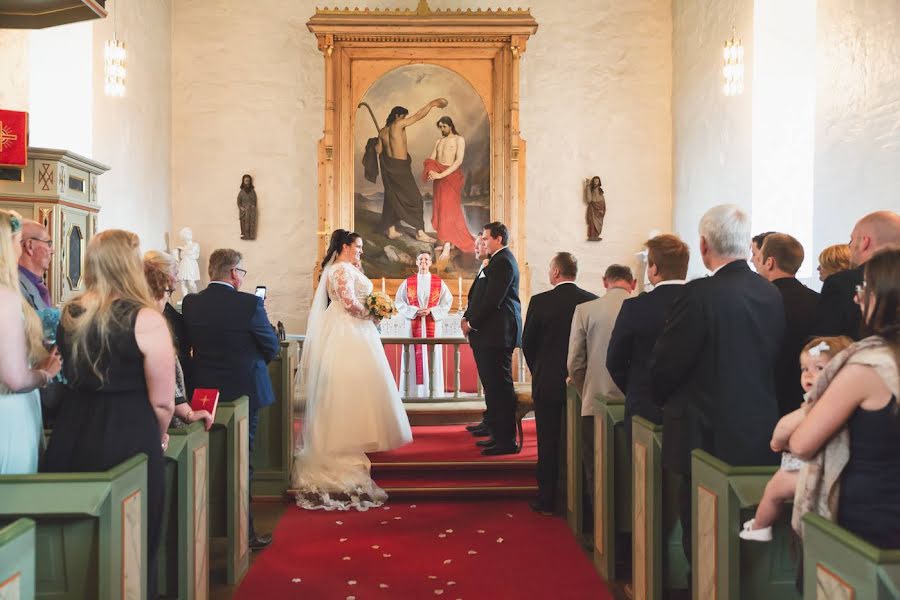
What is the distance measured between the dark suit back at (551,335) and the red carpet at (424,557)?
929 millimetres

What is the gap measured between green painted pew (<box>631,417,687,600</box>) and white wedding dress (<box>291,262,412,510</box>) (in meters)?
2.69

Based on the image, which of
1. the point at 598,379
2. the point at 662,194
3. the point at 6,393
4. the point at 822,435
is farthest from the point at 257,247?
the point at 822,435

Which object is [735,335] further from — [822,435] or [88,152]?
[88,152]

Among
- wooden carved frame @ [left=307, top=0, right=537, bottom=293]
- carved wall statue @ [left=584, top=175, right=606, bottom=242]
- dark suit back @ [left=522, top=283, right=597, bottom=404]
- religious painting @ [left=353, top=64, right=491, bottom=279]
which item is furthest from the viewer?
carved wall statue @ [left=584, top=175, right=606, bottom=242]

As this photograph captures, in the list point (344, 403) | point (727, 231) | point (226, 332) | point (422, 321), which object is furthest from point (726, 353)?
point (422, 321)

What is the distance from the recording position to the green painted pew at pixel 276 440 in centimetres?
636

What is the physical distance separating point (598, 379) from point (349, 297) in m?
2.20

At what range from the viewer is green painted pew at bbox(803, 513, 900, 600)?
74.0 inches

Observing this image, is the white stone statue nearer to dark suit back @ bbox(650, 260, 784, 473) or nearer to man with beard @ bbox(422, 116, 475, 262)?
man with beard @ bbox(422, 116, 475, 262)

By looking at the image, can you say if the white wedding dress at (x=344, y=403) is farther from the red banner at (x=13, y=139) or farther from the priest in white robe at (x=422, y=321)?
the red banner at (x=13, y=139)

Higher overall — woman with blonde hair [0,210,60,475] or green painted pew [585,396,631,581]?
woman with blonde hair [0,210,60,475]

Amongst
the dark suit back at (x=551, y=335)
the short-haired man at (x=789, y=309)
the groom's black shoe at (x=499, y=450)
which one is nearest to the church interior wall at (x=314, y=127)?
the groom's black shoe at (x=499, y=450)

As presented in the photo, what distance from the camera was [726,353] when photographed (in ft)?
11.0

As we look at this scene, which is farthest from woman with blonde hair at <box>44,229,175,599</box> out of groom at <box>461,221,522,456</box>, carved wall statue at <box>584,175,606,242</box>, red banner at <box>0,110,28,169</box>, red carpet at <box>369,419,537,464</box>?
carved wall statue at <box>584,175,606,242</box>
